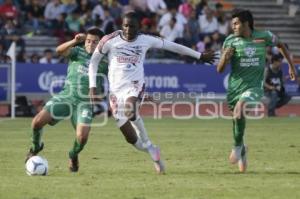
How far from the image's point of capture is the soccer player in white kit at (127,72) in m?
14.1

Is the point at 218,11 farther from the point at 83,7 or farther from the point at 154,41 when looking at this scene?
the point at 154,41

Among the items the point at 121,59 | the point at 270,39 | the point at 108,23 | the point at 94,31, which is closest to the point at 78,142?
the point at 121,59

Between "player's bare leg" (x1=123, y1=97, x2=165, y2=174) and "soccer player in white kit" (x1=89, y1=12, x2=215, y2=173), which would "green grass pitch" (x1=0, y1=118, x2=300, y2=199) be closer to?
"player's bare leg" (x1=123, y1=97, x2=165, y2=174)

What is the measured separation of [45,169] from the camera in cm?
1402

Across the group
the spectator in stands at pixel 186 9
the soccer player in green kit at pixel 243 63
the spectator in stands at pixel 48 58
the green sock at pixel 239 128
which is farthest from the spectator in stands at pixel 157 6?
the green sock at pixel 239 128

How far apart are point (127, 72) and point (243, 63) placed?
1.78 m

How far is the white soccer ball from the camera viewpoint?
45.7 ft

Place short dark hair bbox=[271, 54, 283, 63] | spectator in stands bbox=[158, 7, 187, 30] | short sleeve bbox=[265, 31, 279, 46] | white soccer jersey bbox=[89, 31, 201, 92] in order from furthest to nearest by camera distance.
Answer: spectator in stands bbox=[158, 7, 187, 30] < short dark hair bbox=[271, 54, 283, 63] < short sleeve bbox=[265, 31, 279, 46] < white soccer jersey bbox=[89, 31, 201, 92]

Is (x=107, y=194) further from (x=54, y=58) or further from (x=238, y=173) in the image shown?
(x=54, y=58)

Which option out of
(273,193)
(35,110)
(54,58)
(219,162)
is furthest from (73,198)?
(54,58)

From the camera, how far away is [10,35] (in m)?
32.2

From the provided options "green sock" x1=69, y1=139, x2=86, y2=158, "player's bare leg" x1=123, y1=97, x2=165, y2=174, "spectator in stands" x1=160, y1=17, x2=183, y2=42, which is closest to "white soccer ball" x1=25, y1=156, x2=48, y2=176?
"green sock" x1=69, y1=139, x2=86, y2=158

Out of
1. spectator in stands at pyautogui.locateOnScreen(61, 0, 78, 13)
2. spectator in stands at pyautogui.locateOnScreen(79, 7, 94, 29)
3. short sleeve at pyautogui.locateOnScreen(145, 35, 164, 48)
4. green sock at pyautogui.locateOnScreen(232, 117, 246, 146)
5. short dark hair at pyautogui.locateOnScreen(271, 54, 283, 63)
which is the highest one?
spectator in stands at pyautogui.locateOnScreen(61, 0, 78, 13)

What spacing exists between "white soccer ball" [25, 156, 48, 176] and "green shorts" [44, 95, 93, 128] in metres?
0.86
